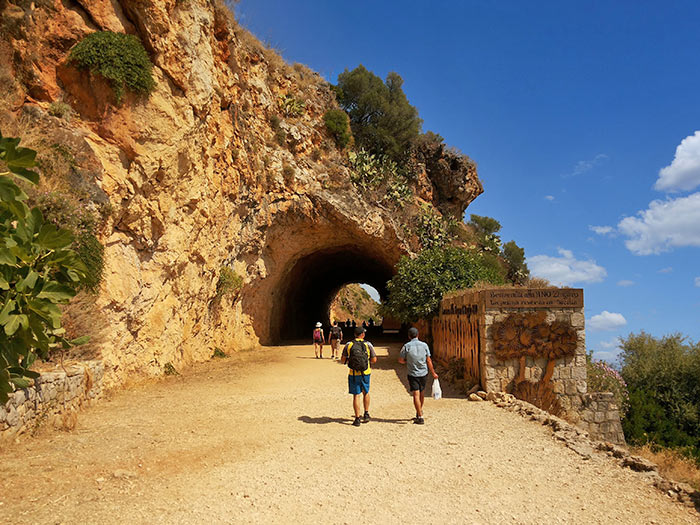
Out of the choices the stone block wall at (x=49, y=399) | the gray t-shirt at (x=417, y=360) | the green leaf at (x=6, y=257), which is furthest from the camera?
the gray t-shirt at (x=417, y=360)

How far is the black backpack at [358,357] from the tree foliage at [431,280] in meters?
8.58

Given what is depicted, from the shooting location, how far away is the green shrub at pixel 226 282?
629 inches

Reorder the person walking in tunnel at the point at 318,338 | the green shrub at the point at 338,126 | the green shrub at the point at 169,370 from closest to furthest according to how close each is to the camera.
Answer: the green shrub at the point at 169,370
the person walking in tunnel at the point at 318,338
the green shrub at the point at 338,126

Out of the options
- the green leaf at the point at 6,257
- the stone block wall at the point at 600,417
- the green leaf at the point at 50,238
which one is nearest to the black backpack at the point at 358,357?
the green leaf at the point at 50,238

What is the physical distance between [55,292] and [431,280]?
→ 13596 mm

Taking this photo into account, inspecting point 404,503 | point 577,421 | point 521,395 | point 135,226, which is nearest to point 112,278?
point 135,226

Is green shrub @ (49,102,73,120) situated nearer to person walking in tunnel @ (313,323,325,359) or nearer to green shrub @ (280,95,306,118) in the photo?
person walking in tunnel @ (313,323,325,359)

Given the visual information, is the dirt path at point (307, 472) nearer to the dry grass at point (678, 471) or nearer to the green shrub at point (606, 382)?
the dry grass at point (678, 471)

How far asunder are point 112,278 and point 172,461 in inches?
230

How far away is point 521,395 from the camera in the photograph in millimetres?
9922

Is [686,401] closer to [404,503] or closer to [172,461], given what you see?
[404,503]

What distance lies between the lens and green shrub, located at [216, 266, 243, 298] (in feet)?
52.4

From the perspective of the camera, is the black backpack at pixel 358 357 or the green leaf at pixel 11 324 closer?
the green leaf at pixel 11 324

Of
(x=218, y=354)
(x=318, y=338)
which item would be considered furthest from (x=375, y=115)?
(x=218, y=354)
